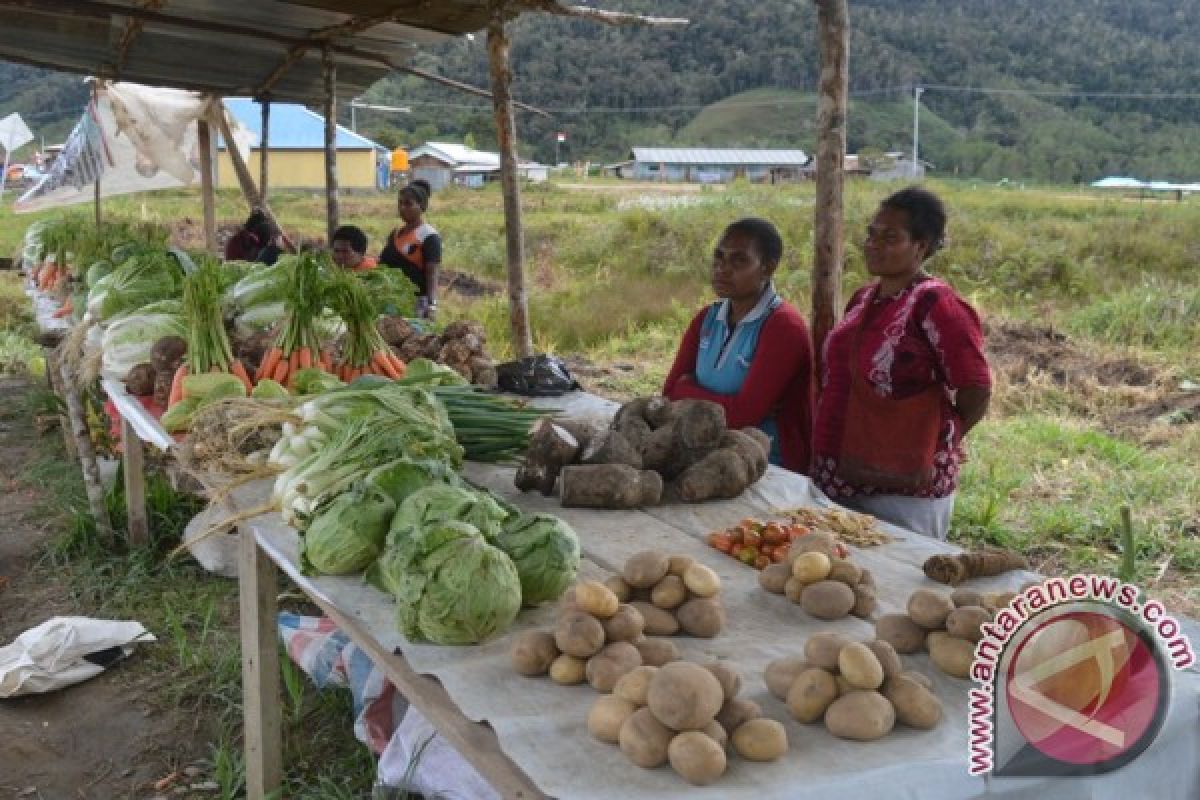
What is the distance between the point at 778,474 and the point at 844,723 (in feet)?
4.98

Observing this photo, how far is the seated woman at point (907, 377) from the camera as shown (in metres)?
2.99

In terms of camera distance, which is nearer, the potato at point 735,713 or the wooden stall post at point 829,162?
the potato at point 735,713

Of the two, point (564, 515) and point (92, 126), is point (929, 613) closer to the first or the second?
point (564, 515)

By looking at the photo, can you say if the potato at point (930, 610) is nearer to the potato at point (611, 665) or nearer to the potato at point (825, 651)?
the potato at point (825, 651)

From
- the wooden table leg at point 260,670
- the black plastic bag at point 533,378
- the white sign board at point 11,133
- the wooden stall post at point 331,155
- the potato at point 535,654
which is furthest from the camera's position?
the white sign board at point 11,133

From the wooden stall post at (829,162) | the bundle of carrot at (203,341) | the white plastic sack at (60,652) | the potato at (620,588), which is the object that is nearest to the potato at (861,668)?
the potato at (620,588)

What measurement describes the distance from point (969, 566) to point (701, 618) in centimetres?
68

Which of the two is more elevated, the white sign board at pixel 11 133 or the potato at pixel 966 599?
the white sign board at pixel 11 133

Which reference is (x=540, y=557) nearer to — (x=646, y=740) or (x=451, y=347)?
(x=646, y=740)

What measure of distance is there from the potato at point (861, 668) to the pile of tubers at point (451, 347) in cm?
257

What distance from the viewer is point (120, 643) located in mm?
3949

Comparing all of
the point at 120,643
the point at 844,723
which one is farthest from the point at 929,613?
the point at 120,643

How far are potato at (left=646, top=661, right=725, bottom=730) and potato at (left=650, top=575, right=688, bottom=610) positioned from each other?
406mm

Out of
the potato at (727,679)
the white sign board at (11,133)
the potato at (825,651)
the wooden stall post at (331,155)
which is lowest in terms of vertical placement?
Result: the potato at (727,679)
